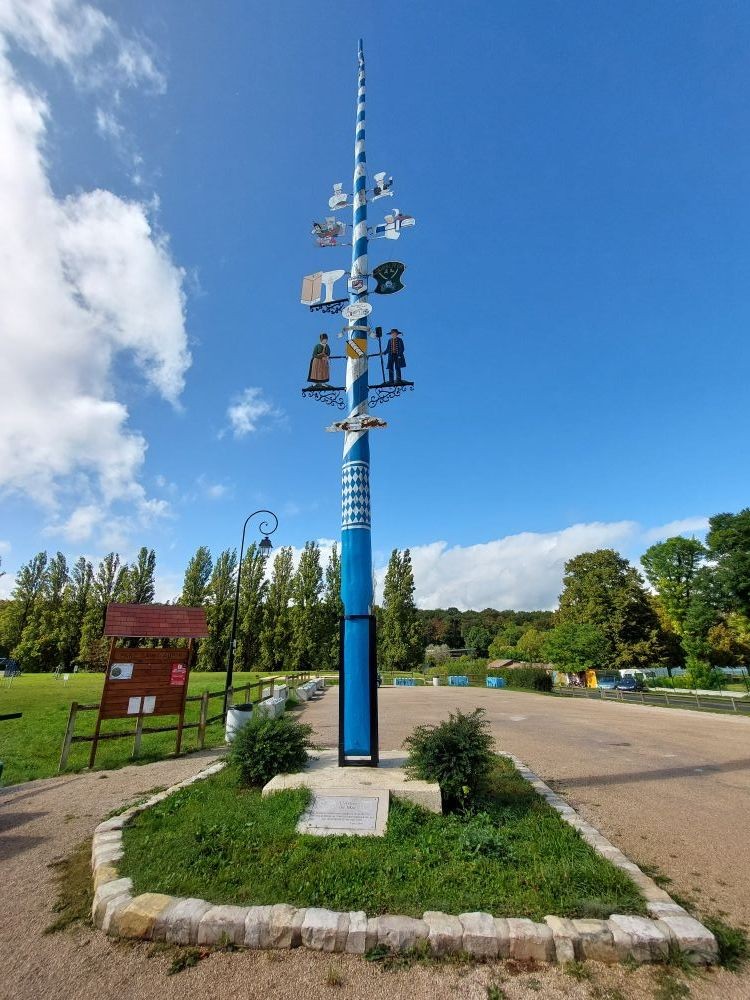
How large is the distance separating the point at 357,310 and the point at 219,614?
4835 centimetres

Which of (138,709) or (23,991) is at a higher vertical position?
(138,709)

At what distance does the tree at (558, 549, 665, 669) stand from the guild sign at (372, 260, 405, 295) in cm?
4565

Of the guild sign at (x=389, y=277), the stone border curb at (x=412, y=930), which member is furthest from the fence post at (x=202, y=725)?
the guild sign at (x=389, y=277)

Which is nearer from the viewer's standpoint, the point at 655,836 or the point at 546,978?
the point at 546,978

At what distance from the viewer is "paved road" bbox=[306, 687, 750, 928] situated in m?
5.00

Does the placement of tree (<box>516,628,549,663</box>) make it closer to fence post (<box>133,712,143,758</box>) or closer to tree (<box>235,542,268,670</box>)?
tree (<box>235,542,268,670</box>)

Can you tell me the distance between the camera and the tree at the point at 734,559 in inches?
1528

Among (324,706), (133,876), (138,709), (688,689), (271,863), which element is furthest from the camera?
(688,689)

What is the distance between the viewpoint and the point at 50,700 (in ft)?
59.6

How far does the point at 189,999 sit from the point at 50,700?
64.0ft

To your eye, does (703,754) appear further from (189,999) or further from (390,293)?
(390,293)

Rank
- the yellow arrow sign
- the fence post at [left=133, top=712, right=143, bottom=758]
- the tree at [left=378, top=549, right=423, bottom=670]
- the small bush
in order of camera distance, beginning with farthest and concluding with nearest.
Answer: the tree at [left=378, top=549, right=423, bottom=670], the fence post at [left=133, top=712, right=143, bottom=758], the yellow arrow sign, the small bush

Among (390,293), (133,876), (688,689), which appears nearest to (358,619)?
(133,876)

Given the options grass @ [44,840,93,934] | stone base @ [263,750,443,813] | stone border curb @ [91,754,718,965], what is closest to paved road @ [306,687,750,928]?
stone border curb @ [91,754,718,965]
